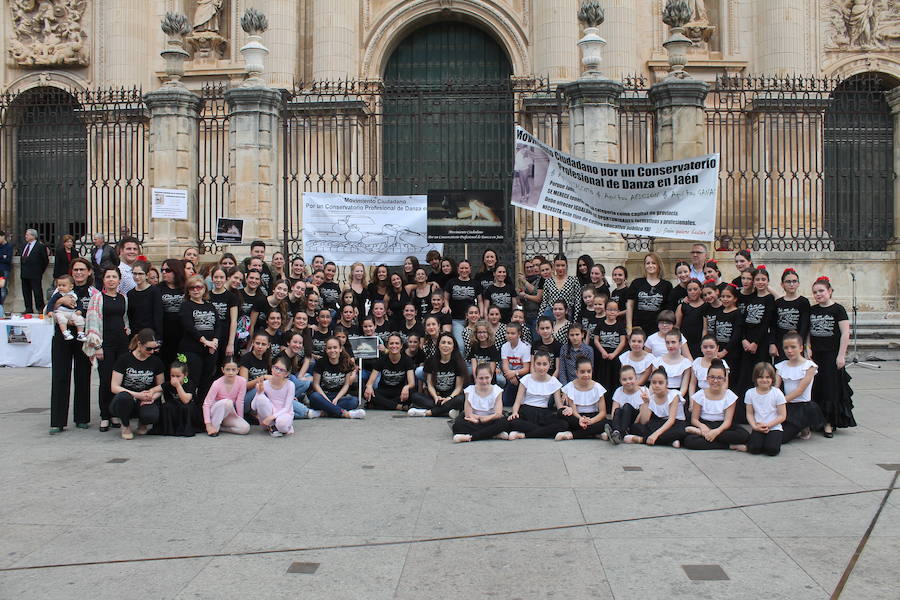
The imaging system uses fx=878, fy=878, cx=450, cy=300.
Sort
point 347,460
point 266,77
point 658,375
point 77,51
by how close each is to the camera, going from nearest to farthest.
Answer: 1. point 347,460
2. point 658,375
3. point 266,77
4. point 77,51

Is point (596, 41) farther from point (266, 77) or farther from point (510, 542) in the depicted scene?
point (510, 542)

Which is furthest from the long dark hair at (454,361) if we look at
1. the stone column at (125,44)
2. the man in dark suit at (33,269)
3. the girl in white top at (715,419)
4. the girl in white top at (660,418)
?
the stone column at (125,44)

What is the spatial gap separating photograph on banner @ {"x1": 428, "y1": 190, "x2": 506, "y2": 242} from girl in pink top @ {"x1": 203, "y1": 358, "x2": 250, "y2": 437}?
5285 millimetres

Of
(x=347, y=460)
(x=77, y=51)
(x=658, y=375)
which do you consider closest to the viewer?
(x=347, y=460)

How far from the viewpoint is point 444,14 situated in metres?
21.3

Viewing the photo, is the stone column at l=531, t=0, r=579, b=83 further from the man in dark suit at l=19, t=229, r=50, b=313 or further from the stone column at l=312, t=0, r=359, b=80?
the man in dark suit at l=19, t=229, r=50, b=313

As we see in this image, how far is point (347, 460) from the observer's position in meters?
7.50

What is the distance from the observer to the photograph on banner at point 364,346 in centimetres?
998

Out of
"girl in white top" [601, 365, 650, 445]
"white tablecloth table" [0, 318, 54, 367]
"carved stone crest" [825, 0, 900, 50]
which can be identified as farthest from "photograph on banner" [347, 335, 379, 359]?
"carved stone crest" [825, 0, 900, 50]

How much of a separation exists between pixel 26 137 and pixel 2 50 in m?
2.30

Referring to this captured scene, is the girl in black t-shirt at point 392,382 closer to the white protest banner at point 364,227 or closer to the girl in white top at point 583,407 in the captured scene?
the girl in white top at point 583,407

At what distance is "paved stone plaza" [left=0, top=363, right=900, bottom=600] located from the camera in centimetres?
467

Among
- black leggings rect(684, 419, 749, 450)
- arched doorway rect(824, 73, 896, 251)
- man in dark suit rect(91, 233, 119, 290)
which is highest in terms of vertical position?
Answer: arched doorway rect(824, 73, 896, 251)

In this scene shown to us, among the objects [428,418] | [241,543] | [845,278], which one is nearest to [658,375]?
[428,418]
